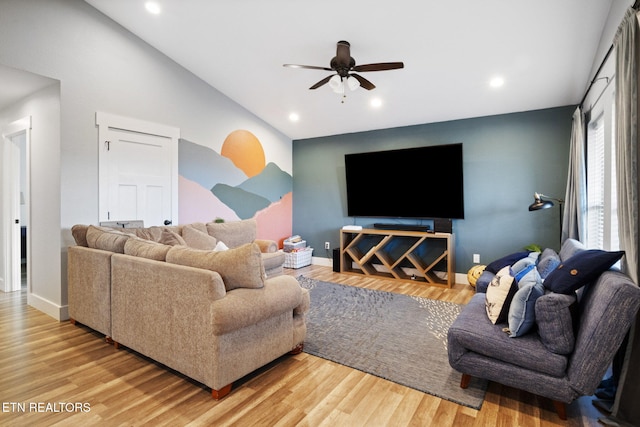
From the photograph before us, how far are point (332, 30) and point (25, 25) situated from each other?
291cm

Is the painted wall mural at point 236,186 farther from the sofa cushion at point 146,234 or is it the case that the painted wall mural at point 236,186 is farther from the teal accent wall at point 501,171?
the teal accent wall at point 501,171

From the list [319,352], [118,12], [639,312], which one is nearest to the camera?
[639,312]

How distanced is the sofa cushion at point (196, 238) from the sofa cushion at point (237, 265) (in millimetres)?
1947

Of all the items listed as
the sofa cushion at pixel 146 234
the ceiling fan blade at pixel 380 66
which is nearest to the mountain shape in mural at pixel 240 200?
the sofa cushion at pixel 146 234

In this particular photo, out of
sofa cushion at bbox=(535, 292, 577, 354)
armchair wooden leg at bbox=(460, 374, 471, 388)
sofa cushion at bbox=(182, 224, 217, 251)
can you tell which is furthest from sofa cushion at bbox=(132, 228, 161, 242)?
sofa cushion at bbox=(535, 292, 577, 354)

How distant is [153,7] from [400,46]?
266 centimetres

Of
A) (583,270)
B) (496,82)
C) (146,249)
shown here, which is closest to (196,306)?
(146,249)

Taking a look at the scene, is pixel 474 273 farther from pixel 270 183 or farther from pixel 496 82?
pixel 270 183

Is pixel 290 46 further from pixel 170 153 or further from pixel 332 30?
pixel 170 153

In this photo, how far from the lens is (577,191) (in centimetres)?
338

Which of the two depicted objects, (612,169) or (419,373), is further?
(612,169)

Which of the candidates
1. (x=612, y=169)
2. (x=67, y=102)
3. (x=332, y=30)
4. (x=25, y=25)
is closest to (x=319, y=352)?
(x=612, y=169)

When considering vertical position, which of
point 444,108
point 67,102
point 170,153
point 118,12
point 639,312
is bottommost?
point 639,312

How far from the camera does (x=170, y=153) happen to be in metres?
4.26
